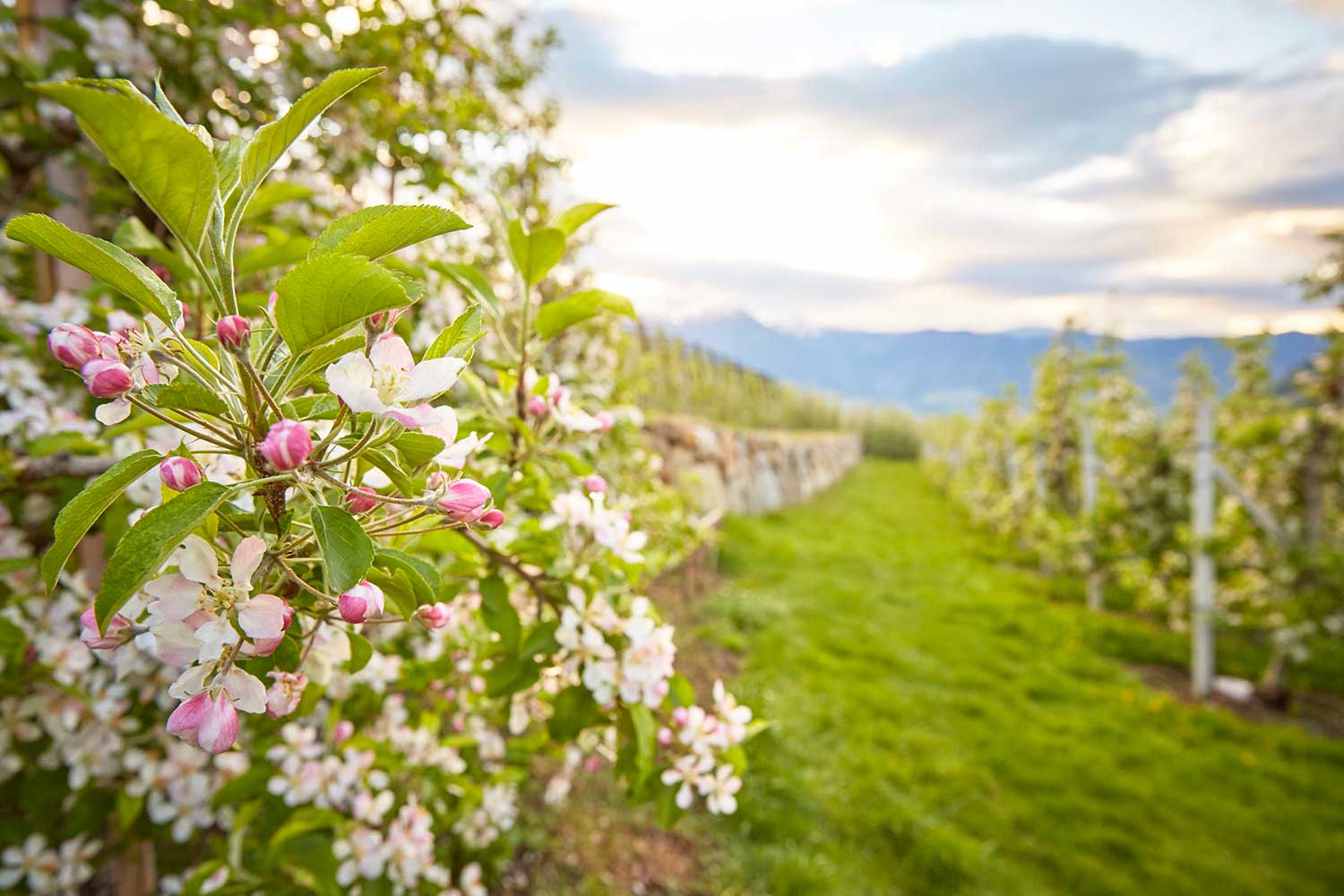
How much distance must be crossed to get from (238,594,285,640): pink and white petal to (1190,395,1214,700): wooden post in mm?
6270

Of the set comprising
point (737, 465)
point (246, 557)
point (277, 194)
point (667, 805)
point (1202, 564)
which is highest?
point (277, 194)

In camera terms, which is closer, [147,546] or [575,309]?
[147,546]

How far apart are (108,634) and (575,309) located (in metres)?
0.64

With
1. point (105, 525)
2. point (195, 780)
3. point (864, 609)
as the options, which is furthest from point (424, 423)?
point (864, 609)

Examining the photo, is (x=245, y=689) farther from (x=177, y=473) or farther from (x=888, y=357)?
(x=888, y=357)

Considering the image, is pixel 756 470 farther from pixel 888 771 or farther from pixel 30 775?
pixel 30 775

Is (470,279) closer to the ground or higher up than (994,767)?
higher up

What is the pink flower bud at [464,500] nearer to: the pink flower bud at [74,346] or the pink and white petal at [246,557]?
the pink and white petal at [246,557]

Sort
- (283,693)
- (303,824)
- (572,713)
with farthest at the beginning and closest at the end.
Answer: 1. (303,824)
2. (572,713)
3. (283,693)

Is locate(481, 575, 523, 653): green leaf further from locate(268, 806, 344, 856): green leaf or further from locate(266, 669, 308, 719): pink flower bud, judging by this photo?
locate(268, 806, 344, 856): green leaf

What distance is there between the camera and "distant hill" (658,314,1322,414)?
14875cm

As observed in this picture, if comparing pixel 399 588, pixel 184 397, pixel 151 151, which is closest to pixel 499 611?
pixel 399 588

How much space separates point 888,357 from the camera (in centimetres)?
18062

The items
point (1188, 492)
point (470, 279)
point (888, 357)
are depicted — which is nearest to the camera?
point (470, 279)
